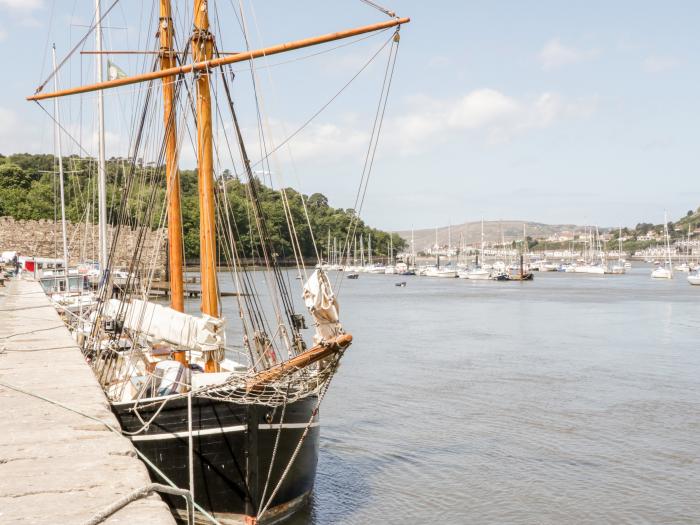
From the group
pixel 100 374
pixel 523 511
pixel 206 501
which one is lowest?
pixel 523 511

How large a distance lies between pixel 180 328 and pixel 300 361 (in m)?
2.86

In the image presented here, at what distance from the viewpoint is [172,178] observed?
1666 centimetres

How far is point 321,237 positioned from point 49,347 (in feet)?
587

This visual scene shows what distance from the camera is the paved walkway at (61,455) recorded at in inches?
256

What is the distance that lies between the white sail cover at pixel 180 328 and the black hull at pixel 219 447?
1.89m

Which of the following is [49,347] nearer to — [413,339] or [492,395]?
[492,395]

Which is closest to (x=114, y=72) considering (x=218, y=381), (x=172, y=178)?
(x=172, y=178)

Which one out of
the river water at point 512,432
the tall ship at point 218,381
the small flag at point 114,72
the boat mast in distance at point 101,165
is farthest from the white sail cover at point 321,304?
the boat mast in distance at point 101,165

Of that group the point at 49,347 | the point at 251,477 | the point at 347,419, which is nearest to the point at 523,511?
the point at 251,477

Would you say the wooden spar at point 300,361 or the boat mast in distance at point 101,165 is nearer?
the wooden spar at point 300,361

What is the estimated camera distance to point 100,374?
16.7 meters

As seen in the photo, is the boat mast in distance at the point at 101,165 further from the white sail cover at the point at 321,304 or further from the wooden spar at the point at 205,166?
the white sail cover at the point at 321,304

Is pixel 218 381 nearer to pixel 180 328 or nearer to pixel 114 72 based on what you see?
pixel 180 328

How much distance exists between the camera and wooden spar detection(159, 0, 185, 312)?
1695 centimetres
